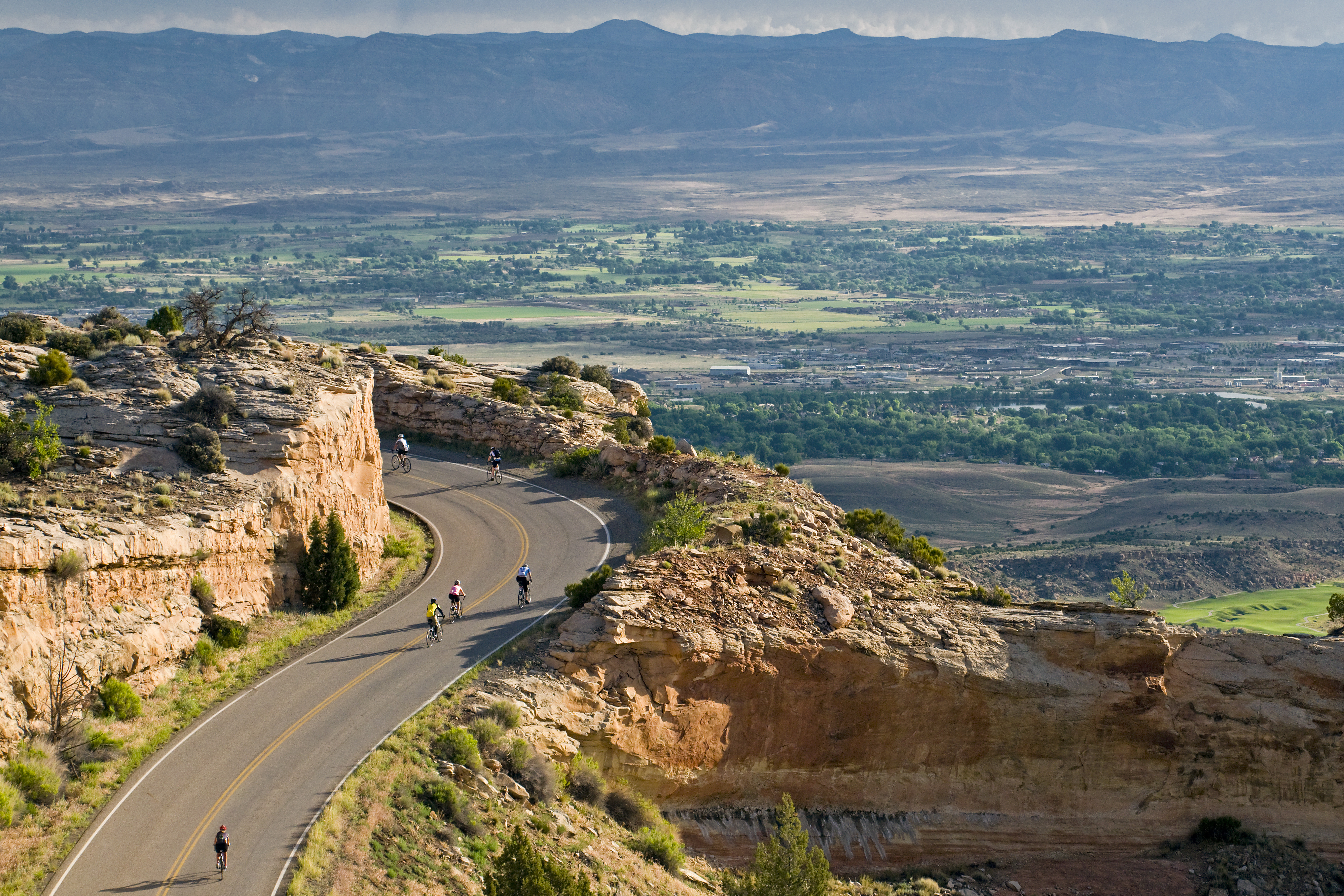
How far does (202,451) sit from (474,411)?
71.1 feet

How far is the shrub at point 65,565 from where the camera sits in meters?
30.3

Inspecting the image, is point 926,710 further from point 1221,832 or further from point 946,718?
point 1221,832

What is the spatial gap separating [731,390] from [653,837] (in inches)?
5652

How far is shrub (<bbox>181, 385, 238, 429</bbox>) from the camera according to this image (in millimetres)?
39219

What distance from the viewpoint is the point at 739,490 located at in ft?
146

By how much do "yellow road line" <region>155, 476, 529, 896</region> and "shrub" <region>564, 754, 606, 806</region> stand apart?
19.4 ft

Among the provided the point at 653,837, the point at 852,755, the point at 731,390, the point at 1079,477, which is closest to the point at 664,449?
the point at 852,755

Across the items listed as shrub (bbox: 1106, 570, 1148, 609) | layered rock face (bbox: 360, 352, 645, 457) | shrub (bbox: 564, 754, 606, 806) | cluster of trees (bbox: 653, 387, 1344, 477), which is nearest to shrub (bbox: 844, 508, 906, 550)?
shrub (bbox: 1106, 570, 1148, 609)

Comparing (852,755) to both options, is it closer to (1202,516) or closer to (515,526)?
(515,526)

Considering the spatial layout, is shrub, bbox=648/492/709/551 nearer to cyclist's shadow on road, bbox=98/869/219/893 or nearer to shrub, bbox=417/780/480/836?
shrub, bbox=417/780/480/836

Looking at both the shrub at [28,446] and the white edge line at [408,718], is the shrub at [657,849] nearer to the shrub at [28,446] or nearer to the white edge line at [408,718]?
the white edge line at [408,718]

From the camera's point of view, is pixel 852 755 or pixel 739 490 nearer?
pixel 852 755

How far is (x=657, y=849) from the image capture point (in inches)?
1250

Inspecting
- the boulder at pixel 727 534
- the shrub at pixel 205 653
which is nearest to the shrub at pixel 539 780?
the shrub at pixel 205 653
